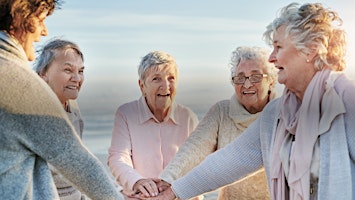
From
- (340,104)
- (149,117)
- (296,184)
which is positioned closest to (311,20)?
(340,104)

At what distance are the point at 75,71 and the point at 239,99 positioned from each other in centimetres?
86

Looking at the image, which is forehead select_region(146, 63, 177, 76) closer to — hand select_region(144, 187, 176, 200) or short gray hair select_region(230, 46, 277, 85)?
short gray hair select_region(230, 46, 277, 85)

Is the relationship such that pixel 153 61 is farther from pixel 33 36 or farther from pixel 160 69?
pixel 33 36

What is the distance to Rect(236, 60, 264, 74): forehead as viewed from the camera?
10.2ft

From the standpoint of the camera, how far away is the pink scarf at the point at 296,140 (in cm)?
248

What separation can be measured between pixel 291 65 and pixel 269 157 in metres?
0.46

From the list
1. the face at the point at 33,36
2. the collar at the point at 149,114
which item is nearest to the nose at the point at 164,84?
the collar at the point at 149,114

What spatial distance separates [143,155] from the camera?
327cm

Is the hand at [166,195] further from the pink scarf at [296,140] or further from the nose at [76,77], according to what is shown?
the nose at [76,77]

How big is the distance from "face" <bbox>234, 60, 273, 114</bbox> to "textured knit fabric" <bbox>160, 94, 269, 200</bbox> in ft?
0.15

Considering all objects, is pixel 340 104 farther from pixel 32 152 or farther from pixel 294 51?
pixel 32 152

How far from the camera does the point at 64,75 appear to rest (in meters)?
3.02

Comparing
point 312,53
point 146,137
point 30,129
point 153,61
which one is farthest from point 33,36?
point 146,137

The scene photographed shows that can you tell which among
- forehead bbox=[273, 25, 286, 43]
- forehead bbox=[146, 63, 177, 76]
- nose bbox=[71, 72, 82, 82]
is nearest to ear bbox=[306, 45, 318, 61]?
forehead bbox=[273, 25, 286, 43]
